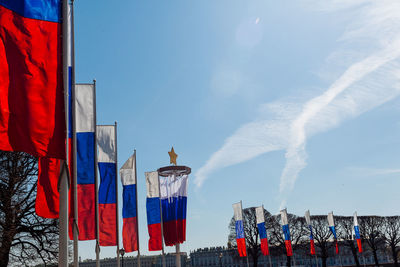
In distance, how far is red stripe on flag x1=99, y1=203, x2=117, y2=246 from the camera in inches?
658

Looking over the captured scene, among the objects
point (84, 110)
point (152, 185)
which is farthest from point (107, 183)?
point (152, 185)

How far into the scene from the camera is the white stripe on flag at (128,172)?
69.0ft

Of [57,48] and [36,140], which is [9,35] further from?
[36,140]

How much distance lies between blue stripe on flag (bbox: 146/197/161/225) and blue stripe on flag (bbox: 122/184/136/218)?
→ 15.1ft

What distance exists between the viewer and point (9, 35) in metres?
7.76

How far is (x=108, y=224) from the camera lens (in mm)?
16969

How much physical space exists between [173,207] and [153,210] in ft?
4.61

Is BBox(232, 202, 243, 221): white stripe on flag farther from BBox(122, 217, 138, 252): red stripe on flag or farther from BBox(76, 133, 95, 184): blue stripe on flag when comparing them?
BBox(76, 133, 95, 184): blue stripe on flag

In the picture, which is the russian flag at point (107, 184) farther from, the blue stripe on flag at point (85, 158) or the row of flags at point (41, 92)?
the row of flags at point (41, 92)

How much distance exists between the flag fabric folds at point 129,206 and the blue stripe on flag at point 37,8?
43.2ft

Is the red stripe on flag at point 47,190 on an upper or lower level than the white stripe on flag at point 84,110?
lower

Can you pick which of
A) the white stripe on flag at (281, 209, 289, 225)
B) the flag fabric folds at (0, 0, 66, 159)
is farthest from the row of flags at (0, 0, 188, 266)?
the white stripe on flag at (281, 209, 289, 225)

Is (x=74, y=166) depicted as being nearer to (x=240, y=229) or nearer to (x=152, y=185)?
(x=152, y=185)

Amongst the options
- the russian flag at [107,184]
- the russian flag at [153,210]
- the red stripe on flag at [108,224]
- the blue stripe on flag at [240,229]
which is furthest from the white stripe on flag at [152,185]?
the blue stripe on flag at [240,229]
